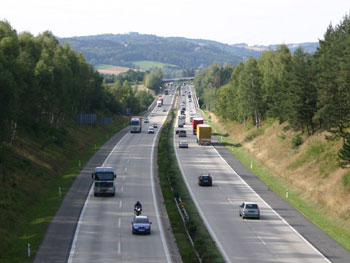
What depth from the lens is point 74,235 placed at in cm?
3775

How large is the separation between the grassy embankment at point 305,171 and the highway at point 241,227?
2.94m

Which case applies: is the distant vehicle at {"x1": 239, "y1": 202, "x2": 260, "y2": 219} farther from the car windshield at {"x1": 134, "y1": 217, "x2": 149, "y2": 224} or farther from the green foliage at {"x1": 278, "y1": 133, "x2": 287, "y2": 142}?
the green foliage at {"x1": 278, "y1": 133, "x2": 287, "y2": 142}

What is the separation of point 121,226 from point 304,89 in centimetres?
3890

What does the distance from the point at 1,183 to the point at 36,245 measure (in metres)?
14.7

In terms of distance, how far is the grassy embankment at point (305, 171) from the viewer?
44.5 meters

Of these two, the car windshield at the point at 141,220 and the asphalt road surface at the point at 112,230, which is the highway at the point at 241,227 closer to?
the asphalt road surface at the point at 112,230

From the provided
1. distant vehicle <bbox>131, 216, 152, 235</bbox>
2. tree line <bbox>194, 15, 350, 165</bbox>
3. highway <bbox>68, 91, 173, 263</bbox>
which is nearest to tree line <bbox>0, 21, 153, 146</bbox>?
highway <bbox>68, 91, 173, 263</bbox>

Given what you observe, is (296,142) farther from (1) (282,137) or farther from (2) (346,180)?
(2) (346,180)

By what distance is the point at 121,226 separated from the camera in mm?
40625

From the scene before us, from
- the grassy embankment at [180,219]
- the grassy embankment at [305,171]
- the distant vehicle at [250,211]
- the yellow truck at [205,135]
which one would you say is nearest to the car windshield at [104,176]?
the grassy embankment at [180,219]

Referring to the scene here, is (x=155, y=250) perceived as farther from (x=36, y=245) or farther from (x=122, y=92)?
(x=122, y=92)

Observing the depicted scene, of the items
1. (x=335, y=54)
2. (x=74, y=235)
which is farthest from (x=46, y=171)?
(x=335, y=54)

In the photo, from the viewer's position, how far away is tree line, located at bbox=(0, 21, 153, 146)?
1983 inches

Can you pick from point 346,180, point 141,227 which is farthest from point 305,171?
point 141,227
